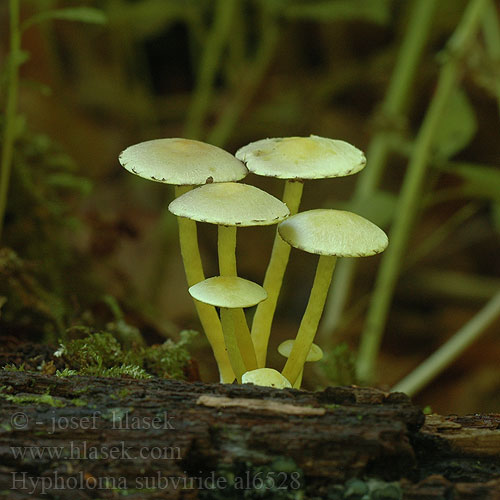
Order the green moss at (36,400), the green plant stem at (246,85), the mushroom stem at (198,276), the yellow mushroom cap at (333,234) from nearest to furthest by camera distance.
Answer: the green moss at (36,400), the yellow mushroom cap at (333,234), the mushroom stem at (198,276), the green plant stem at (246,85)

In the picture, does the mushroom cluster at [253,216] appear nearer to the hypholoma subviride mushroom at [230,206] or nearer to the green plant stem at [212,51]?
the hypholoma subviride mushroom at [230,206]

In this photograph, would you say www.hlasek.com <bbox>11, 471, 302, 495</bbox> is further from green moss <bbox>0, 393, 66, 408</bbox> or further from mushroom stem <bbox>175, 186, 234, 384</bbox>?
mushroom stem <bbox>175, 186, 234, 384</bbox>

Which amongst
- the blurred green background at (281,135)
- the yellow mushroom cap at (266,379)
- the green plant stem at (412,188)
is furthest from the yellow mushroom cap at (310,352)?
the green plant stem at (412,188)

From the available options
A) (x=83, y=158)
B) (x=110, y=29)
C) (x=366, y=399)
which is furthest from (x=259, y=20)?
(x=366, y=399)

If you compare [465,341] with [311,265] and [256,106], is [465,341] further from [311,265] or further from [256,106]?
[256,106]

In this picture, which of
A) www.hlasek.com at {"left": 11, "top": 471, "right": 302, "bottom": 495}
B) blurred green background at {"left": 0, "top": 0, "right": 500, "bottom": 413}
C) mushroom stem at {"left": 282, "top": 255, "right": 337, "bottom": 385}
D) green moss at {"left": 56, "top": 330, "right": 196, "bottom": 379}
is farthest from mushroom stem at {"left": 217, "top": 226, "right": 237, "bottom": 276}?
blurred green background at {"left": 0, "top": 0, "right": 500, "bottom": 413}

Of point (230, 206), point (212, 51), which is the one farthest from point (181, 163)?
point (212, 51)

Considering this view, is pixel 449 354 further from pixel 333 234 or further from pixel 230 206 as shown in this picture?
pixel 230 206

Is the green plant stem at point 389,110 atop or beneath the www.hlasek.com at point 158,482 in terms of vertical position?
atop
